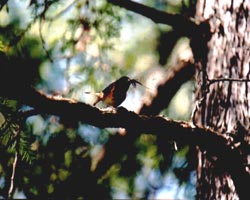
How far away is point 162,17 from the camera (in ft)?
8.11

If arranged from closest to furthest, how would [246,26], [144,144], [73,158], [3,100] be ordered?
Answer: 1. [3,100]
2. [246,26]
3. [73,158]
4. [144,144]

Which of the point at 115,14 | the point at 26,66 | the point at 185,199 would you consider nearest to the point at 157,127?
the point at 185,199

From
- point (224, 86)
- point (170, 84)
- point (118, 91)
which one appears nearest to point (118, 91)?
point (118, 91)

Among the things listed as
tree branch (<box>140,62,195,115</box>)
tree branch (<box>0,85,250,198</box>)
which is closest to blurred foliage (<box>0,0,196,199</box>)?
tree branch (<box>140,62,195,115</box>)

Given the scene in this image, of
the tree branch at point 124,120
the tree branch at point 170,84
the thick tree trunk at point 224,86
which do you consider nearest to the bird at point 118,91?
the tree branch at point 124,120

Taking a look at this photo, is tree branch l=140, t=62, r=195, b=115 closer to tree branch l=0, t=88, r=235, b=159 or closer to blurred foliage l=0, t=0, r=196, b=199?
blurred foliage l=0, t=0, r=196, b=199

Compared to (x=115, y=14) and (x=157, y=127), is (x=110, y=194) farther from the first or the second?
(x=157, y=127)

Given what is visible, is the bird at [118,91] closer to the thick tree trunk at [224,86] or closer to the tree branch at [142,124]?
the tree branch at [142,124]

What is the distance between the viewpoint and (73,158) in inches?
127

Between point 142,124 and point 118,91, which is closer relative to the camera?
point 142,124

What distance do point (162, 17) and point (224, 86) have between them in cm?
49

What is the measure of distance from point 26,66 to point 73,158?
32.4 inches

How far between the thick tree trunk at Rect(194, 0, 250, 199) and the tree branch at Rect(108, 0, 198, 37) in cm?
10

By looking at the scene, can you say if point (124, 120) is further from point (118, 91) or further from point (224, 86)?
point (224, 86)
